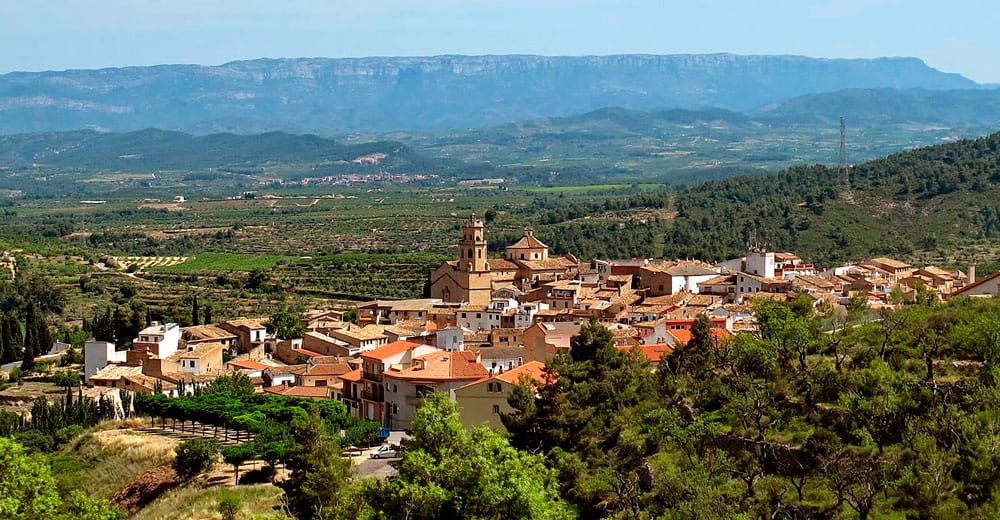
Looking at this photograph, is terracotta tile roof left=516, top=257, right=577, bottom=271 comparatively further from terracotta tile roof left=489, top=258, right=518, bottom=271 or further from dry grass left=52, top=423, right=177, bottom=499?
dry grass left=52, top=423, right=177, bottom=499

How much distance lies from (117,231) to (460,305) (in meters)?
93.5

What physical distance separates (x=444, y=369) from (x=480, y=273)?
24000mm

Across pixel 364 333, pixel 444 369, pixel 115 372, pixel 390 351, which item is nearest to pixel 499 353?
pixel 390 351

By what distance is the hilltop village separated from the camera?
44.1 metres

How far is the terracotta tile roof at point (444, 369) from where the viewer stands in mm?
42562

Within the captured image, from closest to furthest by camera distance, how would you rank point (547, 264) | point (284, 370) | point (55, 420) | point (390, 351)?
point (55, 420), point (390, 351), point (284, 370), point (547, 264)

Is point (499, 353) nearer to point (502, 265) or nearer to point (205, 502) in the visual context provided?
point (205, 502)

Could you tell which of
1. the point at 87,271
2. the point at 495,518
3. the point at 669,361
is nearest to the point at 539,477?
the point at 495,518

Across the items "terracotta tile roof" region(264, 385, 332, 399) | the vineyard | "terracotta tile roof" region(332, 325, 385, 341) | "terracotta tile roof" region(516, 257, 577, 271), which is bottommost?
the vineyard

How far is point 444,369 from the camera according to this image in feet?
142

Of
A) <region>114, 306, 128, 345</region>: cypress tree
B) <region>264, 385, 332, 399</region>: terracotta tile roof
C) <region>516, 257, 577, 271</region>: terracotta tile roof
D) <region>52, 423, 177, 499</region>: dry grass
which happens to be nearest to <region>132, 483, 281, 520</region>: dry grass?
<region>52, 423, 177, 499</region>: dry grass

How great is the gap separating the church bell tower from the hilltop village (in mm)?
72

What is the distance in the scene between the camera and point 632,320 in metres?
53.8

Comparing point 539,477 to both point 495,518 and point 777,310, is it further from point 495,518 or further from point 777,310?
point 777,310
